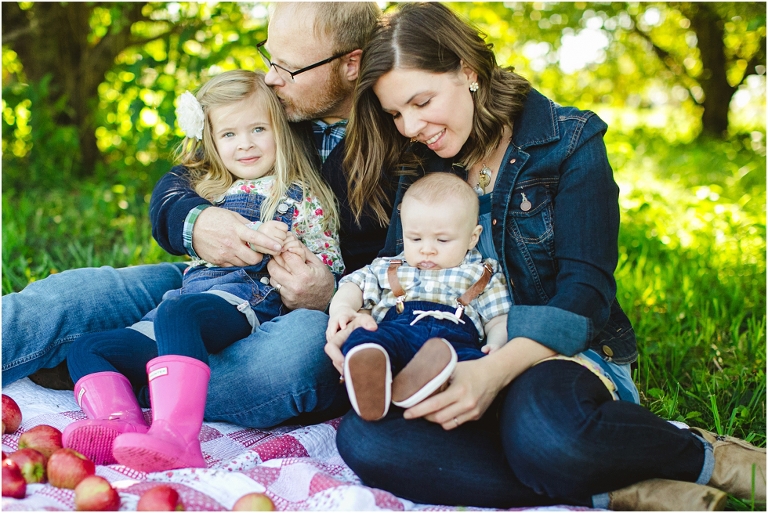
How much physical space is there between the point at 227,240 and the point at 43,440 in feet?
2.65

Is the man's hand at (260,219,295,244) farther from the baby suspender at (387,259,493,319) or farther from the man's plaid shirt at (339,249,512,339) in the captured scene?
the baby suspender at (387,259,493,319)

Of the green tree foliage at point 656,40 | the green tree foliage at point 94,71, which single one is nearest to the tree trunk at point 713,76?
the green tree foliage at point 656,40

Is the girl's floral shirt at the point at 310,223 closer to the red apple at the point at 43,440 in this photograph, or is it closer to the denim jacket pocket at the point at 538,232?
the denim jacket pocket at the point at 538,232

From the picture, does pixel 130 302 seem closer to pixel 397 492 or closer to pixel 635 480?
pixel 397 492

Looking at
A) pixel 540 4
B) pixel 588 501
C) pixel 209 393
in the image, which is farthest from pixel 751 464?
pixel 540 4

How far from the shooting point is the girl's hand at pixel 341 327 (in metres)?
1.92

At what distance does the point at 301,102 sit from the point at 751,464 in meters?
1.80

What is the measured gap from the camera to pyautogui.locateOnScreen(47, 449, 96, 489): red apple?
1711 millimetres

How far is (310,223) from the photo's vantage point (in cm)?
255

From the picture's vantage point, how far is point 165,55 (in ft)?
13.7

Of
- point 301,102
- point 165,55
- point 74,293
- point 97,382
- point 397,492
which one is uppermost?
point 165,55

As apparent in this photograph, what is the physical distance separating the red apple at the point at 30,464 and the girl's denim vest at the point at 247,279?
0.67m

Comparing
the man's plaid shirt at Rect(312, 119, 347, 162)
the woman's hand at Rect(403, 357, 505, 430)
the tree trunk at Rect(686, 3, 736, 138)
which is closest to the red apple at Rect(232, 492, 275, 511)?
the woman's hand at Rect(403, 357, 505, 430)

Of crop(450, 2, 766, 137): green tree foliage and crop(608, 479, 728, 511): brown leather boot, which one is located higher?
crop(450, 2, 766, 137): green tree foliage
